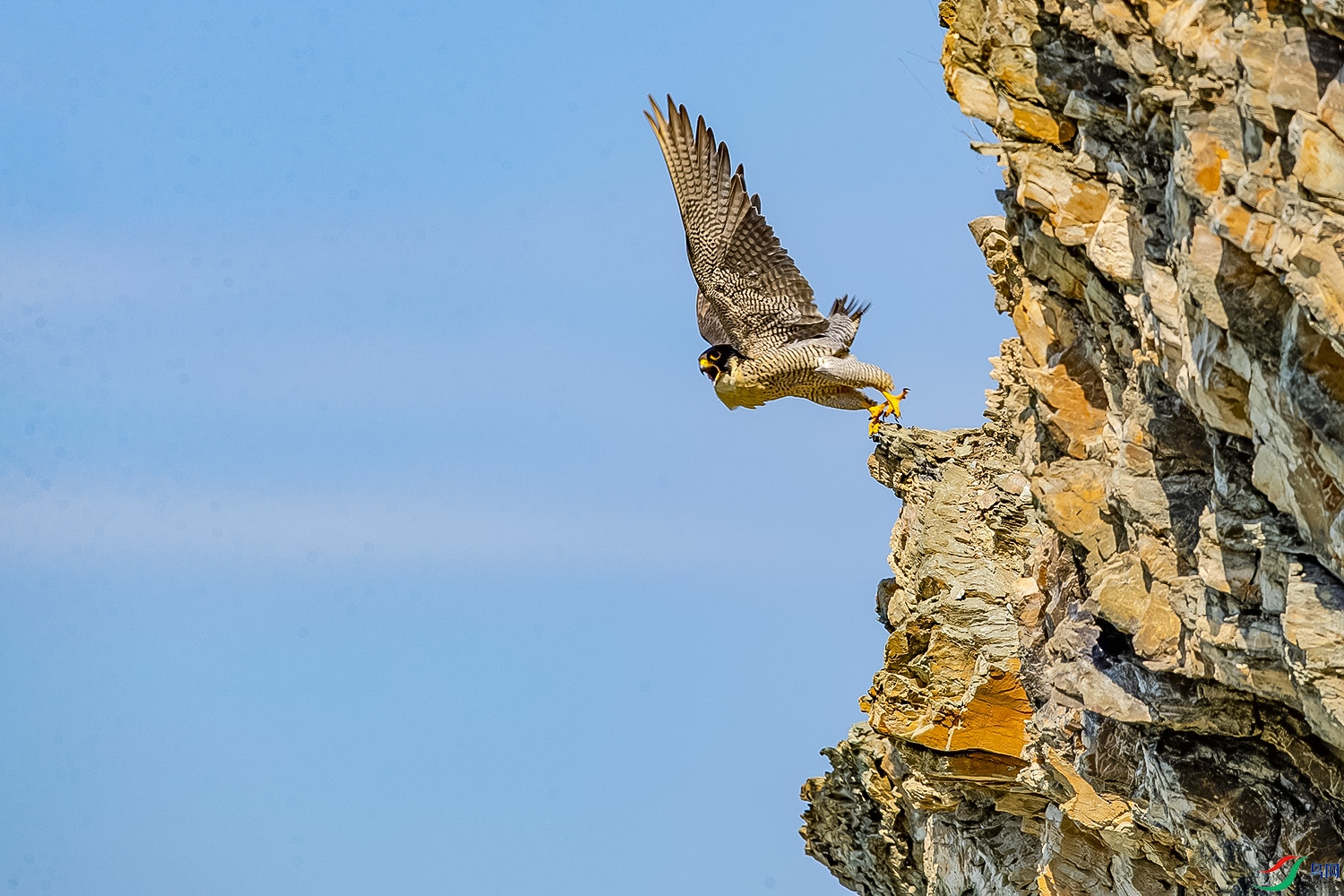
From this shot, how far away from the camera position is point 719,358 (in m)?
20.6

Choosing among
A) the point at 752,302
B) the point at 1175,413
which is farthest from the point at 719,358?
the point at 1175,413

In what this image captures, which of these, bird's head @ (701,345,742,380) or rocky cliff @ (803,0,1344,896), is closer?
rocky cliff @ (803,0,1344,896)

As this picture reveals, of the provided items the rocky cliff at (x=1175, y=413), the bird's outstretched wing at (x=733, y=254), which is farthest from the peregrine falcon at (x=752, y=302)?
the rocky cliff at (x=1175, y=413)

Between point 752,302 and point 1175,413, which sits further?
point 752,302

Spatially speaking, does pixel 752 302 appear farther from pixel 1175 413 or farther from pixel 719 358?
pixel 1175 413

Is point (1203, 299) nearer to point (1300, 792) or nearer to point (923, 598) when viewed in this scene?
point (1300, 792)

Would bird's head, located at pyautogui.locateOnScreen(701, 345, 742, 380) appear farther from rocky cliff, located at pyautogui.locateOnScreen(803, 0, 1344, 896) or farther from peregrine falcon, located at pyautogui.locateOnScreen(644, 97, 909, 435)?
rocky cliff, located at pyautogui.locateOnScreen(803, 0, 1344, 896)

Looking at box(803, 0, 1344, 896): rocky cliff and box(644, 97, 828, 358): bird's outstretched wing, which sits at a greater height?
box(644, 97, 828, 358): bird's outstretched wing

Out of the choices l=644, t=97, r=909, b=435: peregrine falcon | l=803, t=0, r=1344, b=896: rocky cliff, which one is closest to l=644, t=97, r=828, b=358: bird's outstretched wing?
l=644, t=97, r=909, b=435: peregrine falcon

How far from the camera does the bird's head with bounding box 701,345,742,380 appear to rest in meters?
20.6

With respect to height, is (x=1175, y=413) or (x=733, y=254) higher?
(x=733, y=254)

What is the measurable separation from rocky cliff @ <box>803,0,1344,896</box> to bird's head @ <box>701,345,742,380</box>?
22.7ft

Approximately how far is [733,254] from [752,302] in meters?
0.72

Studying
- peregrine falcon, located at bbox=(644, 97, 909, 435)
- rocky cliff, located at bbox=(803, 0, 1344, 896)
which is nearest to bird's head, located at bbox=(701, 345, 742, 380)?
peregrine falcon, located at bbox=(644, 97, 909, 435)
